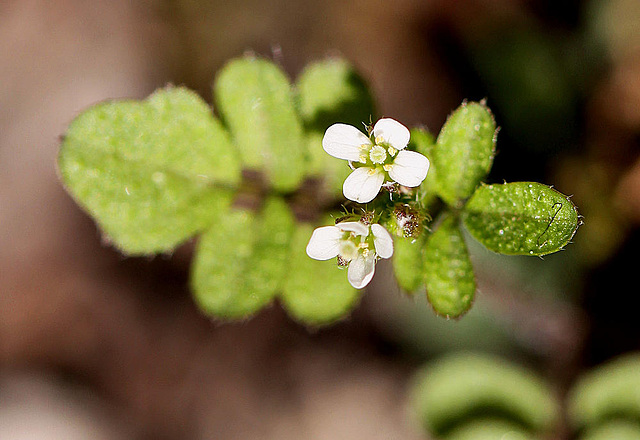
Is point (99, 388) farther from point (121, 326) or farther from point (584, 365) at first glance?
point (584, 365)

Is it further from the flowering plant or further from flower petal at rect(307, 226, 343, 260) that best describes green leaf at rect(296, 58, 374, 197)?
flower petal at rect(307, 226, 343, 260)

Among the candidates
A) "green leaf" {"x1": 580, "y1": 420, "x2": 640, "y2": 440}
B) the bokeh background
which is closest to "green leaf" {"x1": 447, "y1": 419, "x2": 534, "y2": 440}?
"green leaf" {"x1": 580, "y1": 420, "x2": 640, "y2": 440}

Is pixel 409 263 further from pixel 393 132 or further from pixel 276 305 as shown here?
pixel 276 305

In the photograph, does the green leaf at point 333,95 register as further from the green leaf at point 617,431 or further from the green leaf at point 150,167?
the green leaf at point 617,431

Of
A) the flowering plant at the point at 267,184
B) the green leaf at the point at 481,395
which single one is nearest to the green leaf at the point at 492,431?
the green leaf at the point at 481,395

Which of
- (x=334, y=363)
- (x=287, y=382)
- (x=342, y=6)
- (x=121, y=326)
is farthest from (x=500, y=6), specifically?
(x=121, y=326)
